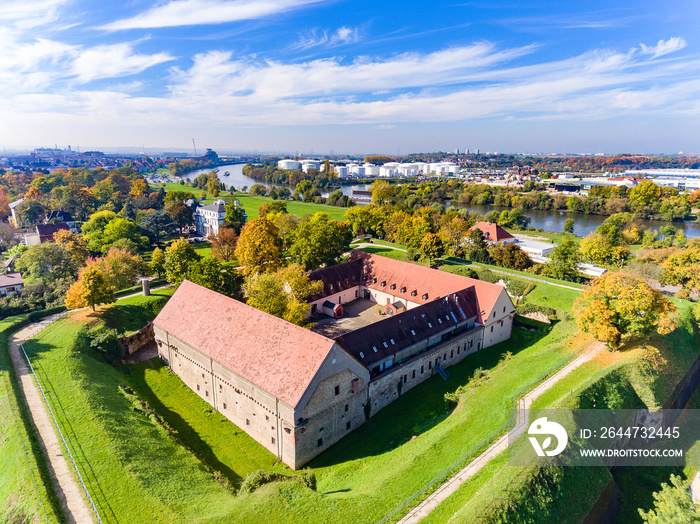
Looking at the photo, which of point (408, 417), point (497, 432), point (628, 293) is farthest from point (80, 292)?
point (628, 293)

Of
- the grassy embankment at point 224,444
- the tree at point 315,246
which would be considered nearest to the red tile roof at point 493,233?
the tree at point 315,246

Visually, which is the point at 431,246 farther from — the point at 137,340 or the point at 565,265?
the point at 137,340

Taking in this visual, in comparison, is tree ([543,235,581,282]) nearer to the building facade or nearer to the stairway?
the building facade

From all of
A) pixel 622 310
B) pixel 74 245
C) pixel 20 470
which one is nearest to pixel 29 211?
pixel 74 245

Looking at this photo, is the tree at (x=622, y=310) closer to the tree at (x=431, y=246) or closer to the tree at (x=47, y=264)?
the tree at (x=431, y=246)

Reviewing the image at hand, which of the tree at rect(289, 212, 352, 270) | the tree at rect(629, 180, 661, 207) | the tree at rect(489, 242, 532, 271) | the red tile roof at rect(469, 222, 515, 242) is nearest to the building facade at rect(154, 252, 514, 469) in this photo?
the tree at rect(289, 212, 352, 270)

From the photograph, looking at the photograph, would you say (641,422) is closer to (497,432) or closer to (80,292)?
(497,432)

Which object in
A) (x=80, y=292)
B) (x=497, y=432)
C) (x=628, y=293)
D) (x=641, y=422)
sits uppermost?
(x=628, y=293)
